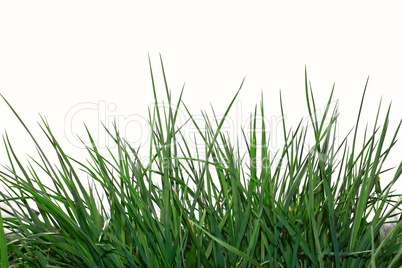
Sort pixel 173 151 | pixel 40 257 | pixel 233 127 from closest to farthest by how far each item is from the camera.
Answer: pixel 40 257 < pixel 173 151 < pixel 233 127

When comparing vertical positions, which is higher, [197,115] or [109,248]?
[197,115]

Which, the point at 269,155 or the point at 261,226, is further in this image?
the point at 269,155

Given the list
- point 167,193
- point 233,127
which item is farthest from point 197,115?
point 167,193

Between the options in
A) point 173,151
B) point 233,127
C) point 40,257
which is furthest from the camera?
point 233,127

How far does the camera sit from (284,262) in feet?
1.53

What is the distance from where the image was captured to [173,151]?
53 cm

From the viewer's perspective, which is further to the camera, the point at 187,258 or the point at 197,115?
the point at 197,115

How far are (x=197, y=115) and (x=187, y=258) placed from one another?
0.26m

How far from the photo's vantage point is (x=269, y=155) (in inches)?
23.0

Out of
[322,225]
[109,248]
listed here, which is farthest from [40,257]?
[322,225]

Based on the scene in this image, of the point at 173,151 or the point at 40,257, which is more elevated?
the point at 173,151

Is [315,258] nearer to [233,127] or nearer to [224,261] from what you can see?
[224,261]

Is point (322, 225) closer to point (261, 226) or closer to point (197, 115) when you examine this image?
point (261, 226)

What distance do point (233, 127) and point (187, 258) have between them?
0.27 metres
